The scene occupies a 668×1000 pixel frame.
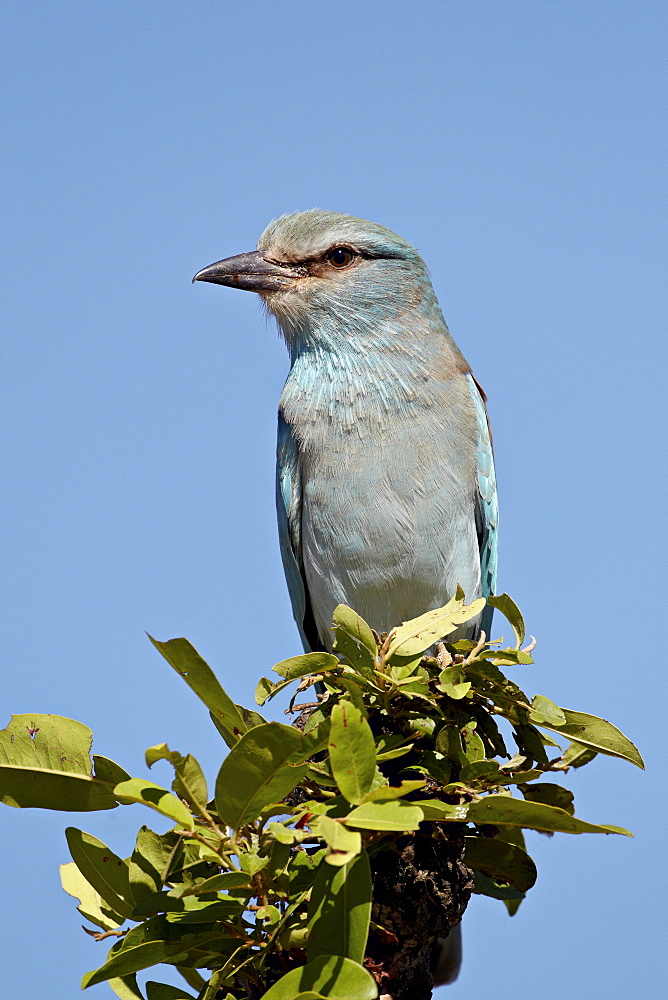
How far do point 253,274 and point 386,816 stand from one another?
14.6ft

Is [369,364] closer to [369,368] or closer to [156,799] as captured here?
[369,368]

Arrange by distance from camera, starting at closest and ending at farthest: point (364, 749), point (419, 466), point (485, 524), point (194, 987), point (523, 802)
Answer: point (364, 749)
point (523, 802)
point (194, 987)
point (419, 466)
point (485, 524)

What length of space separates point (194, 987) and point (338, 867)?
0.75 metres

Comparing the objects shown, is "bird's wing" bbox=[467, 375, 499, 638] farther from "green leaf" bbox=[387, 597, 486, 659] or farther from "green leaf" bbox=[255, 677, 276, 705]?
"green leaf" bbox=[255, 677, 276, 705]

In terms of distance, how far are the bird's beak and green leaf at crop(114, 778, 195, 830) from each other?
4193mm

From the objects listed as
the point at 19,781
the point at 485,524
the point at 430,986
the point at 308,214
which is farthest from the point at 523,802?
the point at 308,214

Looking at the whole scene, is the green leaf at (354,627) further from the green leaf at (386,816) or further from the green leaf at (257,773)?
the green leaf at (386,816)

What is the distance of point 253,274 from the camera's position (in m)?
6.21

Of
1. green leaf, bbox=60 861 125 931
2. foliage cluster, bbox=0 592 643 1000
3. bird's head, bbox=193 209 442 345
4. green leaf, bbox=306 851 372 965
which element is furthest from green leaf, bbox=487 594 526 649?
bird's head, bbox=193 209 442 345

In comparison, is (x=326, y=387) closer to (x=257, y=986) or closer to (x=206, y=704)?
(x=206, y=704)

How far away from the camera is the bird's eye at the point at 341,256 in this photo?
20.3 feet

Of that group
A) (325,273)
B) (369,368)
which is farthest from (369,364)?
(325,273)

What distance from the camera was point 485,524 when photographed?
592 cm

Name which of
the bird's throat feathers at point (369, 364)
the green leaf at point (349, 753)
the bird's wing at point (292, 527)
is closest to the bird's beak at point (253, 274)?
the bird's throat feathers at point (369, 364)
